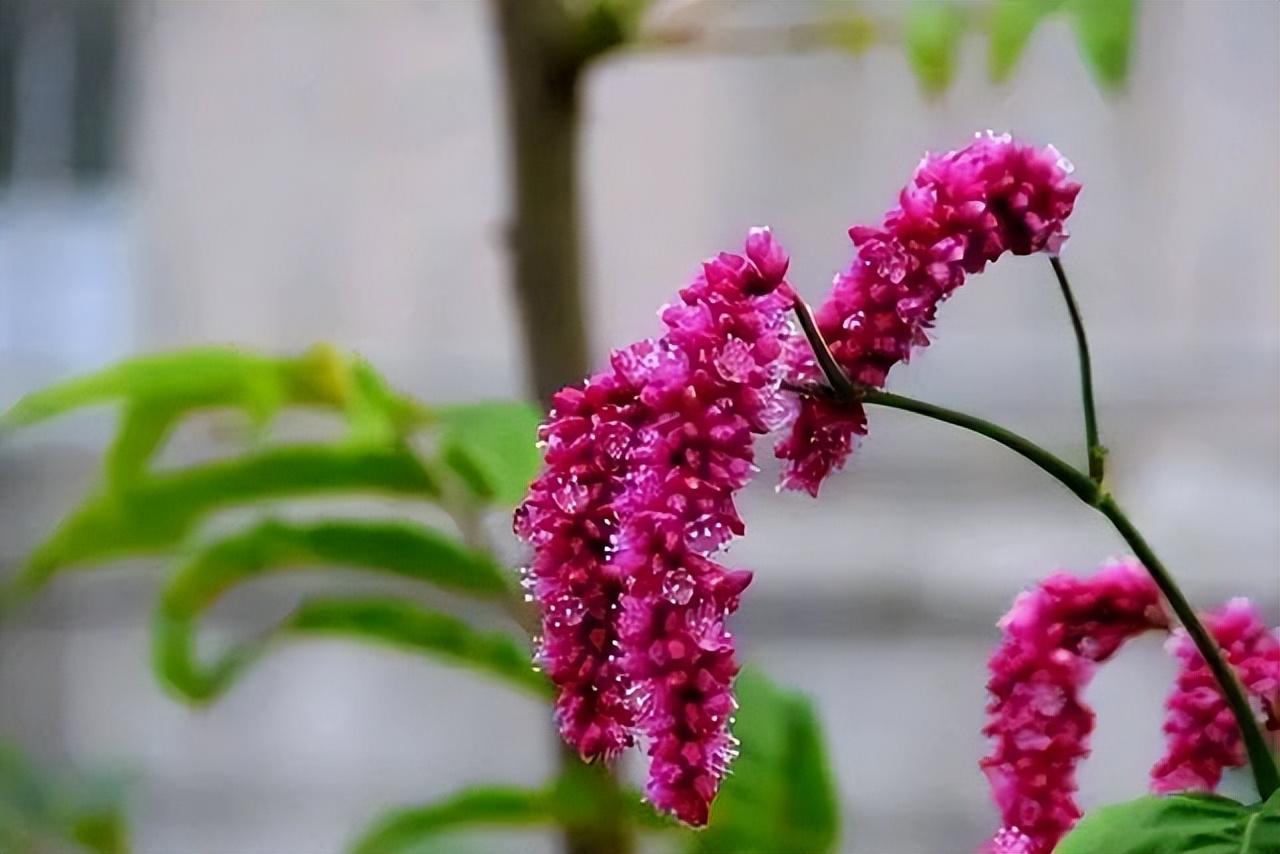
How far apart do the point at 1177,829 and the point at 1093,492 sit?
0.06 m

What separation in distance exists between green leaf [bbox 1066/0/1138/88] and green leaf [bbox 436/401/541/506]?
6.7 inches

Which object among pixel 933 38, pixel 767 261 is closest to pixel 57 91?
pixel 933 38

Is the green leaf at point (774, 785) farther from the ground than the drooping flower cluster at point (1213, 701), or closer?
farther from the ground

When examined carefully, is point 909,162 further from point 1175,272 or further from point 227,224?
point 227,224

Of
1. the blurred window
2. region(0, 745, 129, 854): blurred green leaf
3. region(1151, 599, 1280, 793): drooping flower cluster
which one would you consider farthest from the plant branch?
the blurred window

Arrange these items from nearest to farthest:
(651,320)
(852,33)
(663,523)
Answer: (663,523), (852,33), (651,320)

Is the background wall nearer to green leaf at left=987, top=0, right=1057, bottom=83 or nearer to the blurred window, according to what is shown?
the blurred window

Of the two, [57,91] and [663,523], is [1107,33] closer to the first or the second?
[663,523]

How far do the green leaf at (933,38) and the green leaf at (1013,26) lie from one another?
0.06 metres

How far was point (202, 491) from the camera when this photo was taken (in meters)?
0.46

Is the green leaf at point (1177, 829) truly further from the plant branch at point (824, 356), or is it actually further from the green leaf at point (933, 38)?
the green leaf at point (933, 38)

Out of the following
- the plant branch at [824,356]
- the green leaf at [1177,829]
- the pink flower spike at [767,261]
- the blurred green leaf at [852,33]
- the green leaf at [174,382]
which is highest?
the blurred green leaf at [852,33]

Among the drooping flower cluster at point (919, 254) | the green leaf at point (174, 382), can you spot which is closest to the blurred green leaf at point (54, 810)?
the green leaf at point (174, 382)

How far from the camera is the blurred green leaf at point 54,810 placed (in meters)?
0.61
